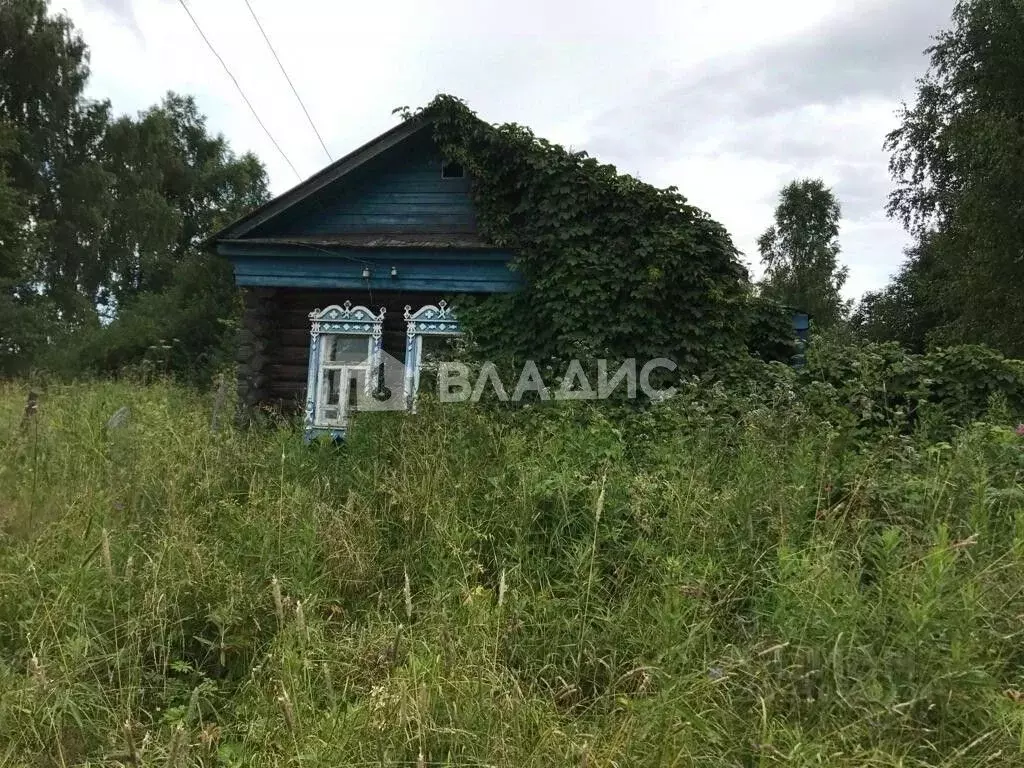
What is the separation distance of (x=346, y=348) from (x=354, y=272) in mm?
1034

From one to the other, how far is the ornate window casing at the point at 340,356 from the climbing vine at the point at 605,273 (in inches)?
53.5

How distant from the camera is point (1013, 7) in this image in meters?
13.5

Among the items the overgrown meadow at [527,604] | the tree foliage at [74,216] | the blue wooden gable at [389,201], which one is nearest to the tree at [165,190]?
the tree foliage at [74,216]

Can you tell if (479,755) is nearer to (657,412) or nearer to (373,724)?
(373,724)

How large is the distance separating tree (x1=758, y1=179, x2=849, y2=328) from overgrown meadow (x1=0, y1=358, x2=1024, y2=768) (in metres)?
26.2

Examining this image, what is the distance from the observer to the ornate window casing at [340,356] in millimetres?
7961

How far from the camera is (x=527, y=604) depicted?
3.09 meters

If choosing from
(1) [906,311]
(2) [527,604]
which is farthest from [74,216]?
(1) [906,311]

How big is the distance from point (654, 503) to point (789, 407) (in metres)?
2.19

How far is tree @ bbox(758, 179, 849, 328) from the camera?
28.1 metres

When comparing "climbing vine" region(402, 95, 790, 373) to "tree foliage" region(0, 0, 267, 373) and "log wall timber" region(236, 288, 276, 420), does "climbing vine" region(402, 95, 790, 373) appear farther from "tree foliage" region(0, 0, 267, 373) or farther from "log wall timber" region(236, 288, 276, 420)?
"tree foliage" region(0, 0, 267, 373)

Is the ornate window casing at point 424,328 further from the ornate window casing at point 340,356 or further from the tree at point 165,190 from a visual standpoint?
the tree at point 165,190

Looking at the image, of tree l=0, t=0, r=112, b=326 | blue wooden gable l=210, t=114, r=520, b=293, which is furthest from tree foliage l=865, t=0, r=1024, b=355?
tree l=0, t=0, r=112, b=326

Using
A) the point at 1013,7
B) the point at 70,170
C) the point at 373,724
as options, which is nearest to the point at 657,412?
the point at 373,724
